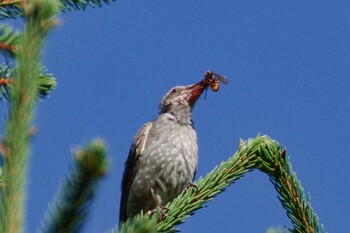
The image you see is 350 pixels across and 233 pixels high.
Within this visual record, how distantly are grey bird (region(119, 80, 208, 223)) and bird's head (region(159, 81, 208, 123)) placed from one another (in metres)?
0.35

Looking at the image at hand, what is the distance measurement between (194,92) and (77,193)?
6562 mm

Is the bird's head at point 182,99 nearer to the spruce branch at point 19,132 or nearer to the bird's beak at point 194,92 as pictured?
the bird's beak at point 194,92

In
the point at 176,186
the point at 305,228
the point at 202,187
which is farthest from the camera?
the point at 176,186

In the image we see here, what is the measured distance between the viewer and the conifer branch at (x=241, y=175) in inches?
126

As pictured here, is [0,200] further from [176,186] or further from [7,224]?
[176,186]

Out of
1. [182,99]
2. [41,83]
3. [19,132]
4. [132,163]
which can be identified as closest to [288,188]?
[41,83]

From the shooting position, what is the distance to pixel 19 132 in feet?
4.01

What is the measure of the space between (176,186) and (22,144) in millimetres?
5182

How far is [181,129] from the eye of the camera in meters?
6.93

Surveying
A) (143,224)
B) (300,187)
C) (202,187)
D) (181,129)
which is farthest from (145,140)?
(143,224)

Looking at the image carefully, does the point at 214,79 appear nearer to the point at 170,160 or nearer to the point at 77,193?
the point at 170,160

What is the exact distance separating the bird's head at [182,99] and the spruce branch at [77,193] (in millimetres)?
6064

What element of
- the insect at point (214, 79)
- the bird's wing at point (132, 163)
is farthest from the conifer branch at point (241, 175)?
the insect at point (214, 79)

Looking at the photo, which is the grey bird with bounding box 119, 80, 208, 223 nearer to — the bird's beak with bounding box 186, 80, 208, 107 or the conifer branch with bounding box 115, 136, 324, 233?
the bird's beak with bounding box 186, 80, 208, 107
